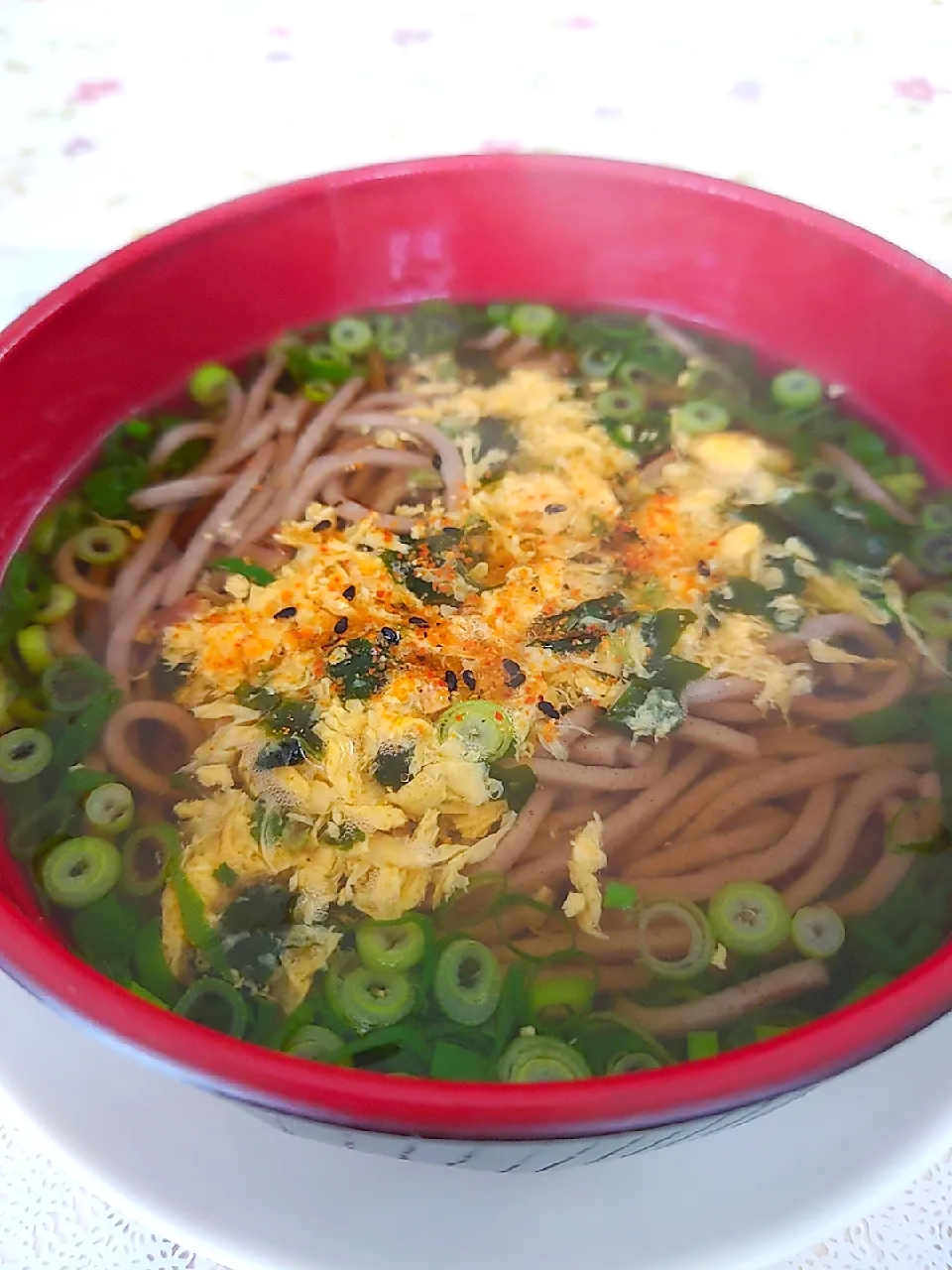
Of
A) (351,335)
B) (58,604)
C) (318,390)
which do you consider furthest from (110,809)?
(351,335)

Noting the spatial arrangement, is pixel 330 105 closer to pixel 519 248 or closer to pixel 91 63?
pixel 91 63

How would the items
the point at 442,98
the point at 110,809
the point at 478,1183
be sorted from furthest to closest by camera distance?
1. the point at 442,98
2. the point at 110,809
3. the point at 478,1183

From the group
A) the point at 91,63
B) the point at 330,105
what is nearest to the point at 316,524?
the point at 330,105

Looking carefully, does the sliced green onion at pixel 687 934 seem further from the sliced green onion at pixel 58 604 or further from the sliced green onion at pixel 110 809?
the sliced green onion at pixel 58 604

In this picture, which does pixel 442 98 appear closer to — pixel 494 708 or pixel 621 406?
pixel 621 406

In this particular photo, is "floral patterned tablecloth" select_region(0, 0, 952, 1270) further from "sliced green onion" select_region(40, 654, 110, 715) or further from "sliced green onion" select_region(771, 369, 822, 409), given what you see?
"sliced green onion" select_region(40, 654, 110, 715)

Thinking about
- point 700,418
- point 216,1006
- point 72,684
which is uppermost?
point 700,418
